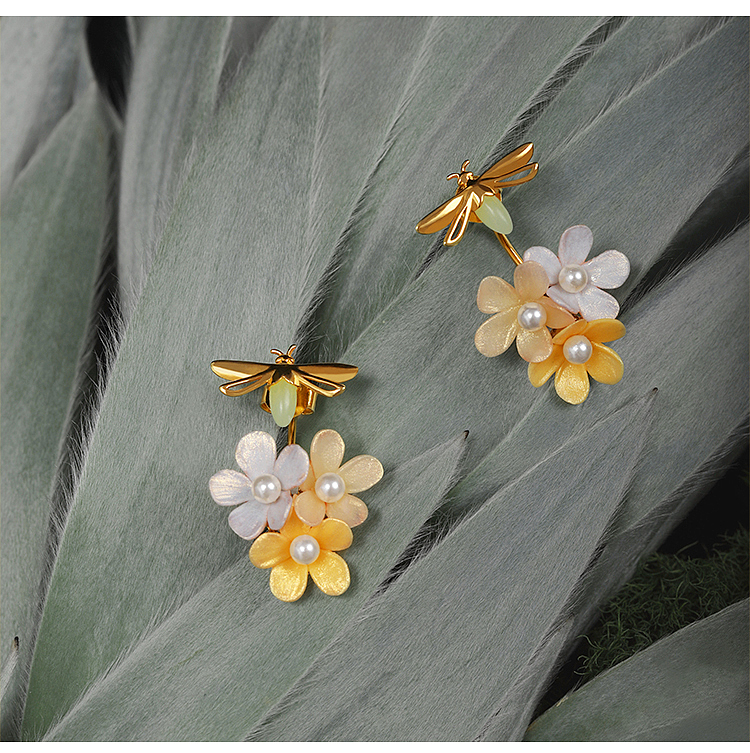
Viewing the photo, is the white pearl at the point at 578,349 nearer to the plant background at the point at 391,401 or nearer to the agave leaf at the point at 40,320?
the plant background at the point at 391,401

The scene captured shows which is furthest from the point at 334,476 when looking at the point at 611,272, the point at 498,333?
the point at 611,272

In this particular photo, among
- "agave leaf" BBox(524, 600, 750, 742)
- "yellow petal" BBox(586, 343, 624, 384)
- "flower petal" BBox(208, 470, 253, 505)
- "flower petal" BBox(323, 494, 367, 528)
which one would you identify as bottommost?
"agave leaf" BBox(524, 600, 750, 742)

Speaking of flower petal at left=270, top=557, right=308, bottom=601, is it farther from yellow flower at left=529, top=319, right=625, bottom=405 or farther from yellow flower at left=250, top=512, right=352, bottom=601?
yellow flower at left=529, top=319, right=625, bottom=405

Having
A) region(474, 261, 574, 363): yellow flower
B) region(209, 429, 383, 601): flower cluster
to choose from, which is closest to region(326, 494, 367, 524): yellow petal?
region(209, 429, 383, 601): flower cluster

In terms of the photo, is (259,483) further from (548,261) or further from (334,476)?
(548,261)
